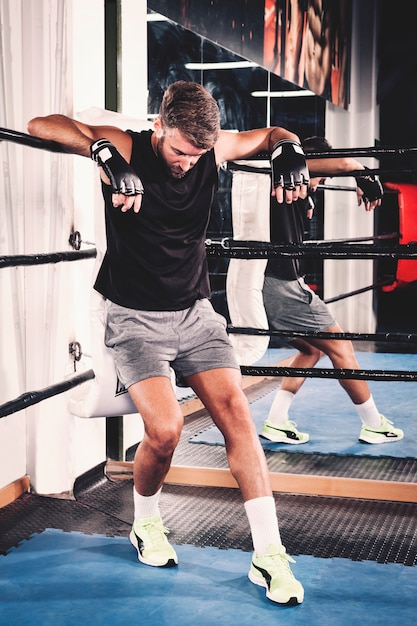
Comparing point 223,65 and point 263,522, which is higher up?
point 223,65

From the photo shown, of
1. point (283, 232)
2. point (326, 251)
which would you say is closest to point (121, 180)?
point (326, 251)

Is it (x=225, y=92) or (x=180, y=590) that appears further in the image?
(x=225, y=92)

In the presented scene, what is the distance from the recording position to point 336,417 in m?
4.40

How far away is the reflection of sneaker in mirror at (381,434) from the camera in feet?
12.5

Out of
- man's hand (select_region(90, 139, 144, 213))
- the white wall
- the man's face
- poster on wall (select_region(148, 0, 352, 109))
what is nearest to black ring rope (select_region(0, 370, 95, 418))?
the white wall

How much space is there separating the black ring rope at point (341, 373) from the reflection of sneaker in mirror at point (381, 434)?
3.59 ft

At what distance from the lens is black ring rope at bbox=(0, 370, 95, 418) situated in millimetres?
2266

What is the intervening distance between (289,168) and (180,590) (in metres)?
1.20

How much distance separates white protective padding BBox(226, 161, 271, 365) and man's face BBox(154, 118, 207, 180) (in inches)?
38.8

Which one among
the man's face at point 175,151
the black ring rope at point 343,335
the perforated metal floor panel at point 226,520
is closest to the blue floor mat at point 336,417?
the perforated metal floor panel at point 226,520

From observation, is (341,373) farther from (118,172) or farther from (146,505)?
(118,172)

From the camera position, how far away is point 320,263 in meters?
7.47

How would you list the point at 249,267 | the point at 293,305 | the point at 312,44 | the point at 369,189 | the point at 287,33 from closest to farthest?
1. the point at 369,189
2. the point at 249,267
3. the point at 293,305
4. the point at 287,33
5. the point at 312,44

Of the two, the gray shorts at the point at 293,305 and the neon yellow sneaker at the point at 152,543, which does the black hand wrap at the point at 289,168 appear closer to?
the neon yellow sneaker at the point at 152,543
